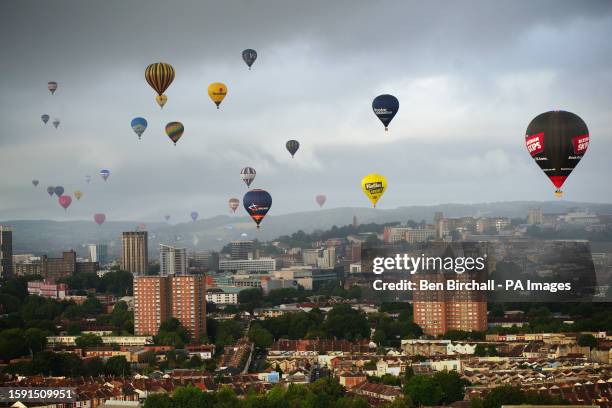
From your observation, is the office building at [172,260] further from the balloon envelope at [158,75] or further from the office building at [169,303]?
the balloon envelope at [158,75]

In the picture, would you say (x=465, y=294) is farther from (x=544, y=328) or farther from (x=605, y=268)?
(x=605, y=268)

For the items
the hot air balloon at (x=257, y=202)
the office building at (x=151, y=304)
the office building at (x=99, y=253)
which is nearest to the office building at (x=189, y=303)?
the office building at (x=151, y=304)

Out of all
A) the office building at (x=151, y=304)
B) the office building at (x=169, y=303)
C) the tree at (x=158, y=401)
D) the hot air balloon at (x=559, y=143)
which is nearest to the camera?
the hot air balloon at (x=559, y=143)

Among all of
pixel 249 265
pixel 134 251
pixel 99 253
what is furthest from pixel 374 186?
pixel 99 253

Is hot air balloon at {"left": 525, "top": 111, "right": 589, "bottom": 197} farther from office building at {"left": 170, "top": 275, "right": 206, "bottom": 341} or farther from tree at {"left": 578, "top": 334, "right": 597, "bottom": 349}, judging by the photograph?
office building at {"left": 170, "top": 275, "right": 206, "bottom": 341}

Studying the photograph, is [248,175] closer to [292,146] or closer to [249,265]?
[292,146]
